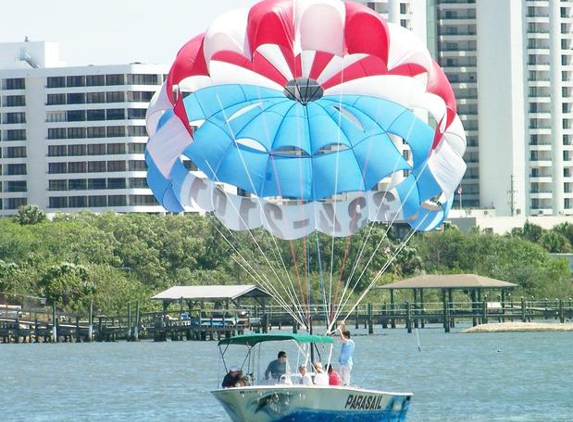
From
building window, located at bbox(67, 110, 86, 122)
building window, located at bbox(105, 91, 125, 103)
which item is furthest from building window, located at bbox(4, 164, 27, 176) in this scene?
building window, located at bbox(105, 91, 125, 103)

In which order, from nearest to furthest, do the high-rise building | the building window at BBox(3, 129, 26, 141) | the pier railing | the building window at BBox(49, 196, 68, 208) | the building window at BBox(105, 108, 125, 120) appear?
the pier railing < the building window at BBox(105, 108, 125, 120) < the building window at BBox(49, 196, 68, 208) < the high-rise building < the building window at BBox(3, 129, 26, 141)

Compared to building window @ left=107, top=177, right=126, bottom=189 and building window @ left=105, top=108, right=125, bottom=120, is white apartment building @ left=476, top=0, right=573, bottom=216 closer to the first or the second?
building window @ left=107, top=177, right=126, bottom=189

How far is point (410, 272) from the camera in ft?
402

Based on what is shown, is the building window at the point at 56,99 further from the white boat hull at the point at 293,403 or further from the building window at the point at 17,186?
the white boat hull at the point at 293,403

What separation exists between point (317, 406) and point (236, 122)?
396 inches

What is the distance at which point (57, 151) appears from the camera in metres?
161

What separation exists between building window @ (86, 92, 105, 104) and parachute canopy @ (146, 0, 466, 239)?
371ft

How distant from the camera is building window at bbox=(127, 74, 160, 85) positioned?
158 meters

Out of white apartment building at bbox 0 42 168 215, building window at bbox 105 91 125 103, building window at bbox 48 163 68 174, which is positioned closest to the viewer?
building window at bbox 105 91 125 103

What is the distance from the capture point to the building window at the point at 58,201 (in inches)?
6294

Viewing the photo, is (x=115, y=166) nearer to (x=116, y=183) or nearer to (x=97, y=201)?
(x=116, y=183)

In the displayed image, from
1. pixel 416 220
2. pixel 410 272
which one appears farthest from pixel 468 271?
pixel 416 220

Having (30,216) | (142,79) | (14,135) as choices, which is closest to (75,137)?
(14,135)

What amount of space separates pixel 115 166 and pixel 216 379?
332ft
